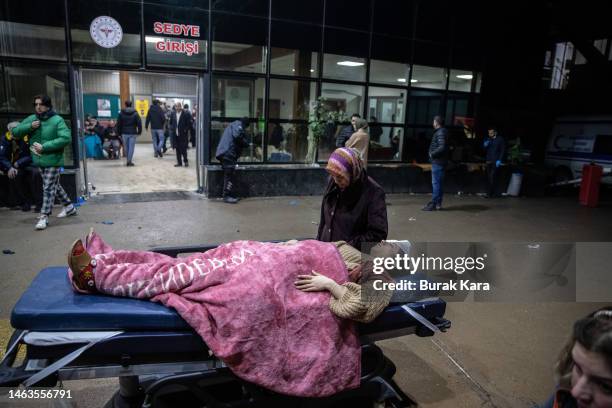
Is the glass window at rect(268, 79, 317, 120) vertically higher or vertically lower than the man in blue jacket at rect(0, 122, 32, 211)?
higher

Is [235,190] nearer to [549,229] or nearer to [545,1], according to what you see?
[549,229]

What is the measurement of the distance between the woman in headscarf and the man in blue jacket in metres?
5.94

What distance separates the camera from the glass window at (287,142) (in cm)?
959

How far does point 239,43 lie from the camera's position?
29.1 ft

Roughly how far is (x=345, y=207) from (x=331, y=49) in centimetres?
744

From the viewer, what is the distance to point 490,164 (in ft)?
35.1

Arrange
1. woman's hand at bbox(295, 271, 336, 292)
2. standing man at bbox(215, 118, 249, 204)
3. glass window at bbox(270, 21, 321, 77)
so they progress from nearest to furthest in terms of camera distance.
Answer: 1. woman's hand at bbox(295, 271, 336, 292)
2. standing man at bbox(215, 118, 249, 204)
3. glass window at bbox(270, 21, 321, 77)

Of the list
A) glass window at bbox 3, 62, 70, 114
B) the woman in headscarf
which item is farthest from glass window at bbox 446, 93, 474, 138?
the woman in headscarf

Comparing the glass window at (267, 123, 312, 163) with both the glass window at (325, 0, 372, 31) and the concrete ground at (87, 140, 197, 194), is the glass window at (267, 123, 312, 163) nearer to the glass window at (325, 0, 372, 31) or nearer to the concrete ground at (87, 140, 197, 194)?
the concrete ground at (87, 140, 197, 194)

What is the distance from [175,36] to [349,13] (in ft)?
13.2

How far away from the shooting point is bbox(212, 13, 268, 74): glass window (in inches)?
338

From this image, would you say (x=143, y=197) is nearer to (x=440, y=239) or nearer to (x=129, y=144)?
(x=129, y=144)

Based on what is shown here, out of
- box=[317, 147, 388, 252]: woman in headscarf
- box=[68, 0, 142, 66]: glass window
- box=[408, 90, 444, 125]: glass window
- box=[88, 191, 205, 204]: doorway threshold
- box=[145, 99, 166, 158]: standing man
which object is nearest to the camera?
box=[317, 147, 388, 252]: woman in headscarf

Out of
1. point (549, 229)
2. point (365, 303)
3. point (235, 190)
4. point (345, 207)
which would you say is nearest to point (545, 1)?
point (549, 229)
